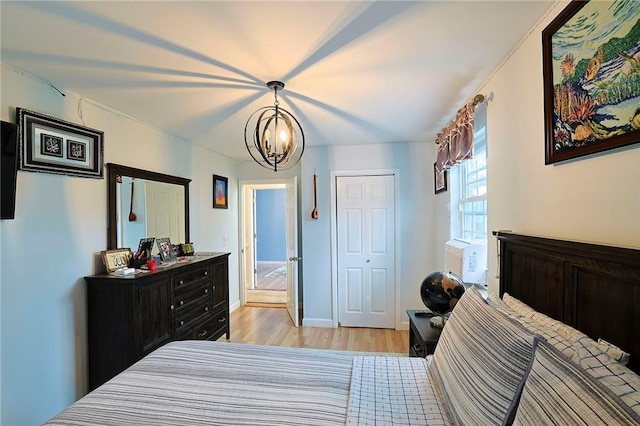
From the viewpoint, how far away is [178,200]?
3.46m

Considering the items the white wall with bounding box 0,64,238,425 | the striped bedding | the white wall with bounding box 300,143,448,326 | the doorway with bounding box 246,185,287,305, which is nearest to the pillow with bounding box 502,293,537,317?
the striped bedding

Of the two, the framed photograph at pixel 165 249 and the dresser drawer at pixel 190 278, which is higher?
the framed photograph at pixel 165 249

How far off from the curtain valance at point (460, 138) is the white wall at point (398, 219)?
3.14ft

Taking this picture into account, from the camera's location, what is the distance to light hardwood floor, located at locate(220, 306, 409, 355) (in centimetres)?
333

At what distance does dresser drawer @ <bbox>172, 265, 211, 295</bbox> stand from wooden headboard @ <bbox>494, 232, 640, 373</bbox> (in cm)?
263

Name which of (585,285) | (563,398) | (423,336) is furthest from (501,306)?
(563,398)

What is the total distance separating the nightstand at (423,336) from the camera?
1.81m

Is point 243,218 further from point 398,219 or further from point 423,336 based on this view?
point 423,336

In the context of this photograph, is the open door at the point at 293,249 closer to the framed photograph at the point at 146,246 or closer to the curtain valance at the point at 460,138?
the framed photograph at the point at 146,246

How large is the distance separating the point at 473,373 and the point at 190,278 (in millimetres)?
2624

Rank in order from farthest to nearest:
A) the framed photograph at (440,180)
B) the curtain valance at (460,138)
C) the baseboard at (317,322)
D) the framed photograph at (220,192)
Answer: the framed photograph at (220,192) → the baseboard at (317,322) → the framed photograph at (440,180) → the curtain valance at (460,138)

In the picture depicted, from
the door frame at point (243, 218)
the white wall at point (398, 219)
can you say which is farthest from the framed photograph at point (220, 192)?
the white wall at point (398, 219)

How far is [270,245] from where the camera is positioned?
841 cm

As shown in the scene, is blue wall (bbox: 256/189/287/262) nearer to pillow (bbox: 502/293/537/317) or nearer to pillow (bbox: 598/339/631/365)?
pillow (bbox: 502/293/537/317)
